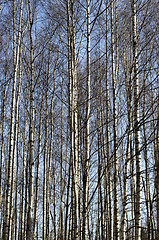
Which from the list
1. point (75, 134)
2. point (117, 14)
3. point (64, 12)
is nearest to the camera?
point (75, 134)

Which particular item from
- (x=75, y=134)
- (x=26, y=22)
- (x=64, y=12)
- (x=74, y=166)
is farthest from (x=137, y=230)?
(x=26, y=22)

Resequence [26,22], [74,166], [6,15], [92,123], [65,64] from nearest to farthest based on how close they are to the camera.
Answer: [74,166] < [26,22] < [6,15] < [65,64] < [92,123]

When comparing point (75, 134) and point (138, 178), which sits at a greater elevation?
point (75, 134)

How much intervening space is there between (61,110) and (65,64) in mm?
2670

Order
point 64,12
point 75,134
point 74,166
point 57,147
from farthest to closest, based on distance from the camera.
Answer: point 57,147, point 64,12, point 75,134, point 74,166

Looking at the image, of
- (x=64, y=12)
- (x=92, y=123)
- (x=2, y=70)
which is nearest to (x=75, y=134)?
(x=64, y=12)

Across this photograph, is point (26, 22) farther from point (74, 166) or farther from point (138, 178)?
point (138, 178)

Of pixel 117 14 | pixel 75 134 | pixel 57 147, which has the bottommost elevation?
A: pixel 75 134

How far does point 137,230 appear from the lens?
12.8 feet

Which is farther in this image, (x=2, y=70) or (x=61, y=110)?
(x=61, y=110)

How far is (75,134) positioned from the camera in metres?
4.47

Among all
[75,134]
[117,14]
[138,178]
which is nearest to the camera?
[138,178]

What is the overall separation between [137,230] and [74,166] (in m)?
1.18

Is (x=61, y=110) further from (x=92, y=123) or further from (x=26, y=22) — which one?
(x=26, y=22)
